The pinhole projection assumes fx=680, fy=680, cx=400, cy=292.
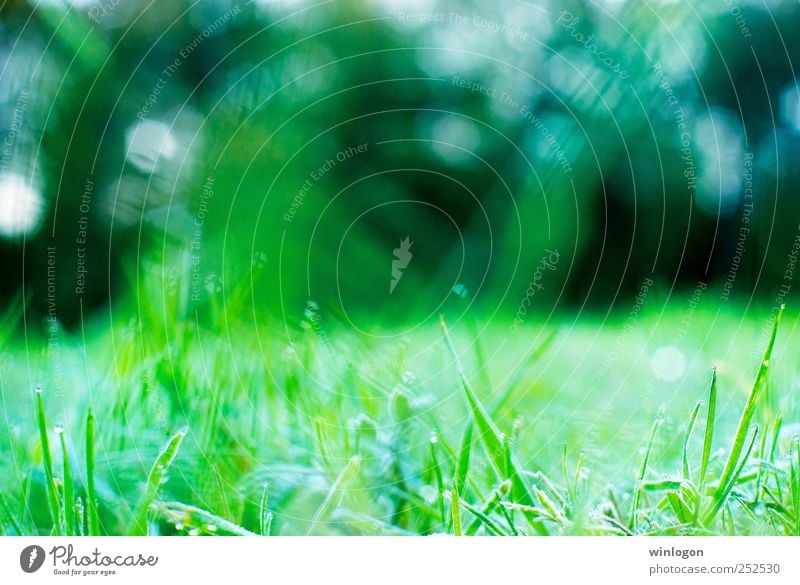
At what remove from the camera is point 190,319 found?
2.22 feet

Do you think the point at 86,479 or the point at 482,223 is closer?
the point at 86,479

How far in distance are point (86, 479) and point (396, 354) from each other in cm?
30

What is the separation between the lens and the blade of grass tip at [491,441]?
606mm

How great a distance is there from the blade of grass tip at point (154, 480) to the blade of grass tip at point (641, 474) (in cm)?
42

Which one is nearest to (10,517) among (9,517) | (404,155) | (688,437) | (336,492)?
(9,517)

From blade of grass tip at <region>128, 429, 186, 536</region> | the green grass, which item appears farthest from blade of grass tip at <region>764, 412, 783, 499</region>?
blade of grass tip at <region>128, 429, 186, 536</region>

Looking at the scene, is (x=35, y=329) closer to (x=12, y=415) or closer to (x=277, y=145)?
(x=12, y=415)

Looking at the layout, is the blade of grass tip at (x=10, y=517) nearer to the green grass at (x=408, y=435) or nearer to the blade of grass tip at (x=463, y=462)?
the green grass at (x=408, y=435)

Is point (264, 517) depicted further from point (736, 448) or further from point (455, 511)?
point (736, 448)

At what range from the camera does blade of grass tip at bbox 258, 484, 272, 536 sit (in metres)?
0.60

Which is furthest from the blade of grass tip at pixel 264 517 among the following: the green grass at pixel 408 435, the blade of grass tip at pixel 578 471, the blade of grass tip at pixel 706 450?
the blade of grass tip at pixel 706 450
